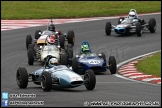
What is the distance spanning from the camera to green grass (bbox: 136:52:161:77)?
79.4 feet

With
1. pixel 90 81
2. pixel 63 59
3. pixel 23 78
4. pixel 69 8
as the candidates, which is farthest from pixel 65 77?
pixel 69 8

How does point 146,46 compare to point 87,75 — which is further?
point 146,46

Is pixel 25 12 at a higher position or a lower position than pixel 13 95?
higher

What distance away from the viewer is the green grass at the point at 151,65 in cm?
2420

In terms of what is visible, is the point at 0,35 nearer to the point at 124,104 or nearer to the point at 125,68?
the point at 125,68

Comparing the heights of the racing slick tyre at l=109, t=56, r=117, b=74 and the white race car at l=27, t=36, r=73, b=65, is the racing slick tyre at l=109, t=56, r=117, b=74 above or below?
below

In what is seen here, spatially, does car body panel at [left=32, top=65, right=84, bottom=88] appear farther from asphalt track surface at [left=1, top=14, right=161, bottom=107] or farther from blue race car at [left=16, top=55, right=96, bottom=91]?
asphalt track surface at [left=1, top=14, right=161, bottom=107]

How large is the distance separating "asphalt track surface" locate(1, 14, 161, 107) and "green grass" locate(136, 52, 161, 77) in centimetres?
131

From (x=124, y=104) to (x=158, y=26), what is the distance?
24.0m

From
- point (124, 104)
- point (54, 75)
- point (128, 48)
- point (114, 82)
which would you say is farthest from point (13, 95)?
point (128, 48)

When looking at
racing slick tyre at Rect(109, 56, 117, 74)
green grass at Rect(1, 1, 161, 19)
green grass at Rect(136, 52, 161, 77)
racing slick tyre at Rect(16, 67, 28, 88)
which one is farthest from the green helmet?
green grass at Rect(1, 1, 161, 19)

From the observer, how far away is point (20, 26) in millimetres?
39656

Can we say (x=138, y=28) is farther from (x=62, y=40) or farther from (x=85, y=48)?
(x=85, y=48)

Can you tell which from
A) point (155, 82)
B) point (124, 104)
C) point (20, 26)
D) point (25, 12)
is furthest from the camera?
point (25, 12)
